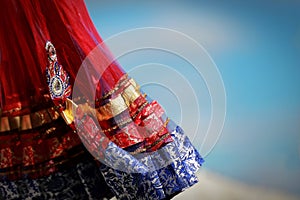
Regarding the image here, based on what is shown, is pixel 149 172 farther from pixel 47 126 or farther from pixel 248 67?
pixel 248 67

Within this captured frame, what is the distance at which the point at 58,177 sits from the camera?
122 cm

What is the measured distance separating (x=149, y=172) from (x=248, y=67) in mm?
807

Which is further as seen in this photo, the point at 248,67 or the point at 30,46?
the point at 248,67

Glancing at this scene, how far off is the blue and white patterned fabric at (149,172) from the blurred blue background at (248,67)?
221mm

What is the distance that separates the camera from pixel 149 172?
48.6 inches

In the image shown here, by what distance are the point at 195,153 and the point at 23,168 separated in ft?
1.24

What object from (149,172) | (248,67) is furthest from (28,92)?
(248,67)

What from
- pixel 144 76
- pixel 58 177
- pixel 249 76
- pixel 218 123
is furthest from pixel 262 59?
pixel 58 177

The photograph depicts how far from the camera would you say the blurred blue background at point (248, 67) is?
175 cm

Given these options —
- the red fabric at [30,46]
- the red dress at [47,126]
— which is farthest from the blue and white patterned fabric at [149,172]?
the red fabric at [30,46]

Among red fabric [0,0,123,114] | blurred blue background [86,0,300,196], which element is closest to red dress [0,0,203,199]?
red fabric [0,0,123,114]

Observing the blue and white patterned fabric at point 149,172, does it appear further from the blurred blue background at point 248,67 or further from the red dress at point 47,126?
the blurred blue background at point 248,67

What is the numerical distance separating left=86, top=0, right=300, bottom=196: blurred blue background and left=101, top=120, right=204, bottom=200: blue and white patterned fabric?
22cm

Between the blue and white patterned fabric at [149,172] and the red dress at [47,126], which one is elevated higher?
the red dress at [47,126]
